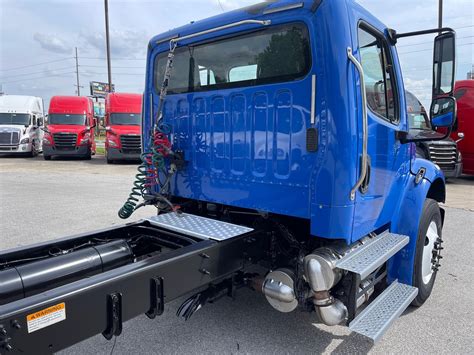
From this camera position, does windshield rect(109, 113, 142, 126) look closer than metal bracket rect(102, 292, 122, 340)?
No

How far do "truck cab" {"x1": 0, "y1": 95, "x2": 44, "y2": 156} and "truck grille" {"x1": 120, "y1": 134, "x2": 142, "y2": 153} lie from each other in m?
7.03

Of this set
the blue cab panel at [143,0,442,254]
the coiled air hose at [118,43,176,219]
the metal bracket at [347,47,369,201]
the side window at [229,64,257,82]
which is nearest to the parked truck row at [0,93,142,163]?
the coiled air hose at [118,43,176,219]

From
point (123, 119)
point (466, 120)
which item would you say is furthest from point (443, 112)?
point (123, 119)

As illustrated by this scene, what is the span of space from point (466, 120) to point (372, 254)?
11.5m

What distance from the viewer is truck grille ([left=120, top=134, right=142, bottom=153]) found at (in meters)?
16.9

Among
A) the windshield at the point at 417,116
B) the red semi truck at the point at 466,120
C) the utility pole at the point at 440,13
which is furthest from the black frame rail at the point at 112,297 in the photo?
the utility pole at the point at 440,13

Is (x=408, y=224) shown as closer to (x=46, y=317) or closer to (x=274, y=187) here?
(x=274, y=187)

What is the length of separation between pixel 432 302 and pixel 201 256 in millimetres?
2684

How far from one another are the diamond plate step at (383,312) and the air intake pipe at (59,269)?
1686 millimetres

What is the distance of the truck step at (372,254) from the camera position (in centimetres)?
254

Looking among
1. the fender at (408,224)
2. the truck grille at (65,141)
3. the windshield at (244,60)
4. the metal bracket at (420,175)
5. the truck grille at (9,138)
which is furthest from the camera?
the truck grille at (9,138)

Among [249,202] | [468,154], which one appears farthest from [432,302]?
[468,154]

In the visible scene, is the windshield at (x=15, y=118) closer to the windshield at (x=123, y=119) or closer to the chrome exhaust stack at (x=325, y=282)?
the windshield at (x=123, y=119)

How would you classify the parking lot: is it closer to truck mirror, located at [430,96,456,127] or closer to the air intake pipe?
the air intake pipe
